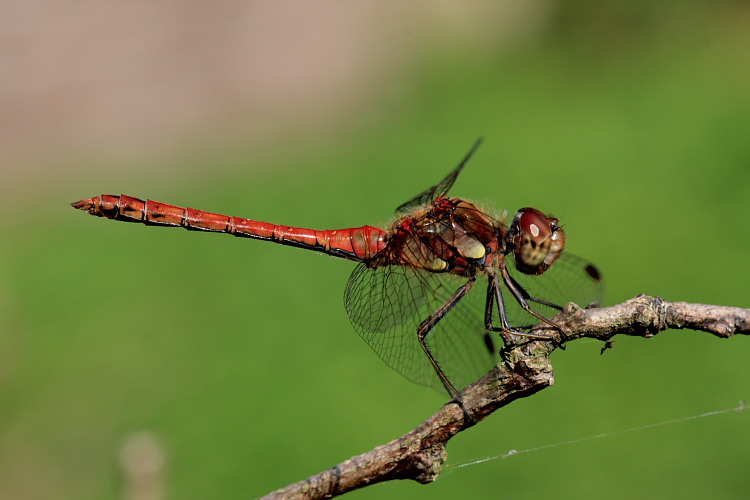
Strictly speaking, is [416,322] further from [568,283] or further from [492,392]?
[492,392]

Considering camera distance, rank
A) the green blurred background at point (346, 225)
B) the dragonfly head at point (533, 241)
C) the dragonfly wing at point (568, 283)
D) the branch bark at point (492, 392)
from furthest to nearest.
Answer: the green blurred background at point (346, 225), the dragonfly wing at point (568, 283), the dragonfly head at point (533, 241), the branch bark at point (492, 392)

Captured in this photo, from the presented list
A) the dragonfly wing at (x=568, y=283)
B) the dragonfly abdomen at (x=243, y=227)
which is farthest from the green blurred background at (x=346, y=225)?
the dragonfly wing at (x=568, y=283)

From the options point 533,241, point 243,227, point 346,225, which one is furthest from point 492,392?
point 346,225

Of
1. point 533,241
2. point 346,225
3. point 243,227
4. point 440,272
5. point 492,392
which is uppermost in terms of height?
point 346,225

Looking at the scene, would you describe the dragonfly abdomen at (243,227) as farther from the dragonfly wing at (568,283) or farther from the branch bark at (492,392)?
the branch bark at (492,392)

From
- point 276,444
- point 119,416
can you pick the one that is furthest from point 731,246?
point 119,416

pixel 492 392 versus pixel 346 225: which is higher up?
pixel 346 225

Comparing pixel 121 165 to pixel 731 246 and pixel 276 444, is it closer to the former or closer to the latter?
pixel 276 444
